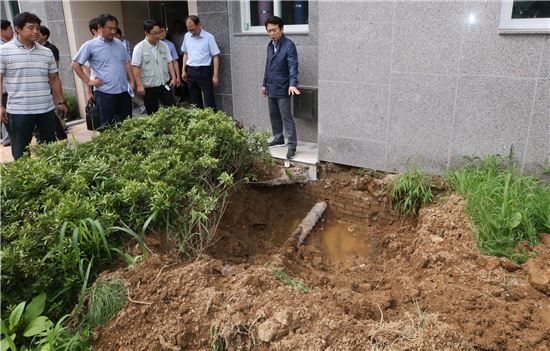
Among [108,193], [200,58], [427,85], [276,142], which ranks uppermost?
[200,58]

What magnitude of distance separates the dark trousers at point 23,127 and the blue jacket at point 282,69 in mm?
2790

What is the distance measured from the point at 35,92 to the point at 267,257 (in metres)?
3.32

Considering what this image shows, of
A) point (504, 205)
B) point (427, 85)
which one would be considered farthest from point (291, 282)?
point (427, 85)

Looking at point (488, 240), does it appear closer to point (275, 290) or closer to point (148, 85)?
point (275, 290)

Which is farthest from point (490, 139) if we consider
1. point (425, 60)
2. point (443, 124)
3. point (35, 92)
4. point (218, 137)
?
point (35, 92)

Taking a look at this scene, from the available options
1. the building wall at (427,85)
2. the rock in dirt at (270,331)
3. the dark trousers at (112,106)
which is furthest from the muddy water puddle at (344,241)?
the dark trousers at (112,106)

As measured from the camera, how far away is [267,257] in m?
4.02

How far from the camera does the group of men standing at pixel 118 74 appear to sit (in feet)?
15.9

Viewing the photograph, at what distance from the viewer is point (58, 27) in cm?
888

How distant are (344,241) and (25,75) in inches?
159

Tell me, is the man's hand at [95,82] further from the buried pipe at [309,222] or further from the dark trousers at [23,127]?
the buried pipe at [309,222]

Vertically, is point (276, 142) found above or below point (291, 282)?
above

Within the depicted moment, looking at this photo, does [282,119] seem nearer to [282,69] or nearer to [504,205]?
[282,69]

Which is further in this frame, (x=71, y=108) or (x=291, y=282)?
(x=71, y=108)
